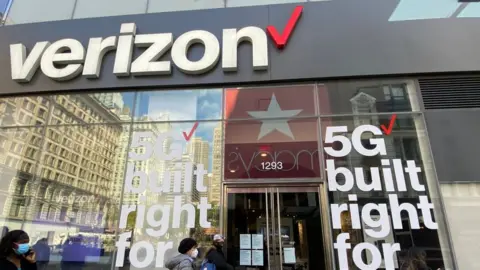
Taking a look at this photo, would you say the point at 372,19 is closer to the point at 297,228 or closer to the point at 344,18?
the point at 344,18

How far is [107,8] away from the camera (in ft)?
29.6

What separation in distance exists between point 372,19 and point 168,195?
646 centimetres

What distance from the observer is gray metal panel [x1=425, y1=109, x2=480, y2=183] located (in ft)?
21.8

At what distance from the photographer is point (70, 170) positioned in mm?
7934

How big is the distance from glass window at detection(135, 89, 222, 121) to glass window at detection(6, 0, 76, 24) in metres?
3.70

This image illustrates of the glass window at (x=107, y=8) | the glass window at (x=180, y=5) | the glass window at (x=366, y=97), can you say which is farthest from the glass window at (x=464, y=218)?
the glass window at (x=107, y=8)

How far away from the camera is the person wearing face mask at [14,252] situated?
320 centimetres

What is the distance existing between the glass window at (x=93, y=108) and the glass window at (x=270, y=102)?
2.59m

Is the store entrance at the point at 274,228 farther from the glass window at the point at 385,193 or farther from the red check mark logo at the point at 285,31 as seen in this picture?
the red check mark logo at the point at 285,31

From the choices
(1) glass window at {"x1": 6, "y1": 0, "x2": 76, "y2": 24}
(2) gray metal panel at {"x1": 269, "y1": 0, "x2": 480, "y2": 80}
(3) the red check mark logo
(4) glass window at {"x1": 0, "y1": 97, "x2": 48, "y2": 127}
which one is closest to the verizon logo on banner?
(2) gray metal panel at {"x1": 269, "y1": 0, "x2": 480, "y2": 80}

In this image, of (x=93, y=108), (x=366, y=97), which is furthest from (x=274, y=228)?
(x=93, y=108)

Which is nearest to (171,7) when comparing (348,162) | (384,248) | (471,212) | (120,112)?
(120,112)

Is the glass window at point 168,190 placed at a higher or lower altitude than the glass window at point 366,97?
lower

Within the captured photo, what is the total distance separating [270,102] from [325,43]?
1950 mm
